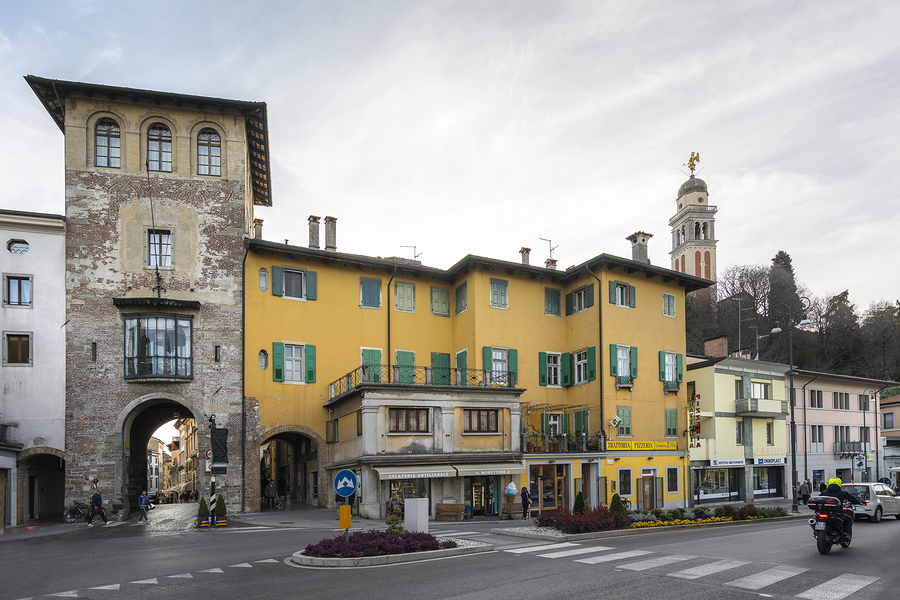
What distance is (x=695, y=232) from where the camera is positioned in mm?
100625

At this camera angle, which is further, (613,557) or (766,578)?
(613,557)

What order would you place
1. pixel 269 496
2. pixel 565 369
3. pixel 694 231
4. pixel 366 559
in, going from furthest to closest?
pixel 694 231, pixel 565 369, pixel 269 496, pixel 366 559

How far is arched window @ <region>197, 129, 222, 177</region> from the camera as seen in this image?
107ft

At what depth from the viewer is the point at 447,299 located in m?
37.8

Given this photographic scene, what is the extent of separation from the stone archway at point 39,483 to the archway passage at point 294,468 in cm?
942

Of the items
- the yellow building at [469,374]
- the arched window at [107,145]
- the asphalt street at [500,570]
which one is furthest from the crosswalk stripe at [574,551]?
the arched window at [107,145]

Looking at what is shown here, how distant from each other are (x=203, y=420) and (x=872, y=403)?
51970 mm

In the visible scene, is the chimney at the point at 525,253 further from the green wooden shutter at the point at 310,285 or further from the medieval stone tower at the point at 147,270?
the medieval stone tower at the point at 147,270

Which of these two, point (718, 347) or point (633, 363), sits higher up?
point (718, 347)

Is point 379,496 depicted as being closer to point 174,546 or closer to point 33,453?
point 174,546

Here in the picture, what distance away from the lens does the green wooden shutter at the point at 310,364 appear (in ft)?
109

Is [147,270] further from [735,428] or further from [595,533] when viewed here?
[735,428]

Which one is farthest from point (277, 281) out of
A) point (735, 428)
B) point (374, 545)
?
point (735, 428)

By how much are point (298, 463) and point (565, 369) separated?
1674cm
